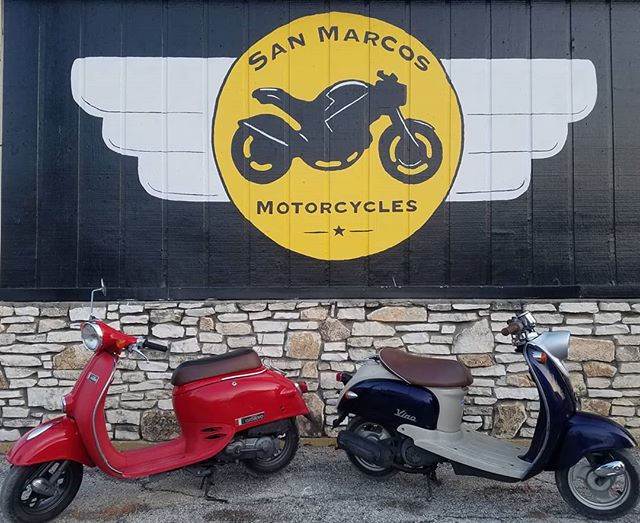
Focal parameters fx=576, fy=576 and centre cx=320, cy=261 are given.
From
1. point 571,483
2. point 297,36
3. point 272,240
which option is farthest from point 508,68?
point 571,483

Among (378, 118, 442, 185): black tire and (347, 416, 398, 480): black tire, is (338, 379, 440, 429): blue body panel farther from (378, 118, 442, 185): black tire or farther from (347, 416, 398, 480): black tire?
(378, 118, 442, 185): black tire

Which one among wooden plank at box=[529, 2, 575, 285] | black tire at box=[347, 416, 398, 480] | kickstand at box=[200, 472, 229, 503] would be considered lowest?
kickstand at box=[200, 472, 229, 503]

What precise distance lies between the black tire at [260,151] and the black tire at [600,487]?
317 centimetres

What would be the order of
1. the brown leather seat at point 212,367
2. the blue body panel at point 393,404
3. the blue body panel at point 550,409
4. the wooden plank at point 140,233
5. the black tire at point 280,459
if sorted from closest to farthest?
the blue body panel at point 550,409
the blue body panel at point 393,404
the brown leather seat at point 212,367
the black tire at point 280,459
the wooden plank at point 140,233

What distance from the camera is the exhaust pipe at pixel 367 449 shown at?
3.77m

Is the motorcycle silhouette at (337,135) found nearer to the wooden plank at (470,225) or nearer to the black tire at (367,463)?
the wooden plank at (470,225)

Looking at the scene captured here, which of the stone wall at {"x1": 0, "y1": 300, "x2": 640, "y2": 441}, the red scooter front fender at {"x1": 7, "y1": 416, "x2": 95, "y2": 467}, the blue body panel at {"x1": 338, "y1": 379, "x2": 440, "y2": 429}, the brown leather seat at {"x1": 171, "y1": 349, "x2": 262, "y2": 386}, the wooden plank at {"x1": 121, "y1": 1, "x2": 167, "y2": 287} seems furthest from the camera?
the wooden plank at {"x1": 121, "y1": 1, "x2": 167, "y2": 287}

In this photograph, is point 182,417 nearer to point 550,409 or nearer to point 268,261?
point 268,261

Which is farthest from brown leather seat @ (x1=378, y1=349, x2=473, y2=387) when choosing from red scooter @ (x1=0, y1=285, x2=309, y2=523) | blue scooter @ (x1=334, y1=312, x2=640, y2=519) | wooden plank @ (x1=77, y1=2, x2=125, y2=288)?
wooden plank @ (x1=77, y1=2, x2=125, y2=288)

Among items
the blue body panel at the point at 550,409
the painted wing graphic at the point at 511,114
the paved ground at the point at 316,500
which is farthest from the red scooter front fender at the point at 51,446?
the painted wing graphic at the point at 511,114

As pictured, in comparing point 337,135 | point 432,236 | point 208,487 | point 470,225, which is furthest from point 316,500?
point 337,135

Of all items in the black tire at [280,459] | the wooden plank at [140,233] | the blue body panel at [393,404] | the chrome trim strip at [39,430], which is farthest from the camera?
the wooden plank at [140,233]

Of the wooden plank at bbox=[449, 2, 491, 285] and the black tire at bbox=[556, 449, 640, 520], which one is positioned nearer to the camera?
the black tire at bbox=[556, 449, 640, 520]

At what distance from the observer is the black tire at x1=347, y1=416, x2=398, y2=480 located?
12.9ft
